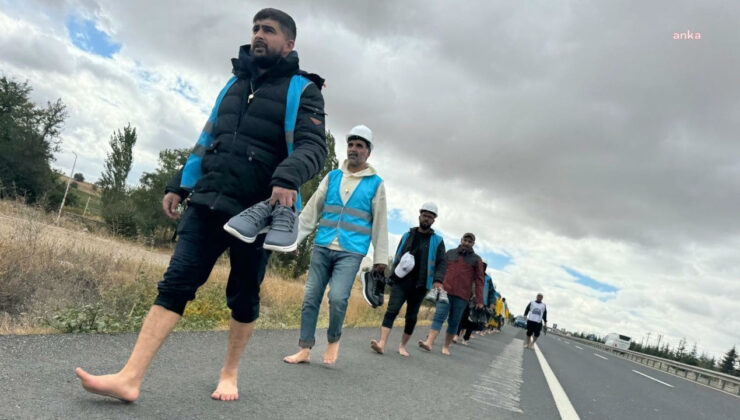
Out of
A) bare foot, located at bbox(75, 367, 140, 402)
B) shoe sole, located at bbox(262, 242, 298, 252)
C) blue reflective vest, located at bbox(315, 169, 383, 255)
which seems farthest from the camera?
blue reflective vest, located at bbox(315, 169, 383, 255)

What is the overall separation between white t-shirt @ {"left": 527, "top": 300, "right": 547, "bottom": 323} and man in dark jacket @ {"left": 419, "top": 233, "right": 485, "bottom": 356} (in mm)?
7636

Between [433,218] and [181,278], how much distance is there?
16.8 ft

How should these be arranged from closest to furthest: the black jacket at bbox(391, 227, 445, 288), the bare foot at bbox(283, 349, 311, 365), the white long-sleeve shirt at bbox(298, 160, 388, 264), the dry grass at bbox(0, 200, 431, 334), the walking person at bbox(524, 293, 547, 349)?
the bare foot at bbox(283, 349, 311, 365), the white long-sleeve shirt at bbox(298, 160, 388, 264), the dry grass at bbox(0, 200, 431, 334), the black jacket at bbox(391, 227, 445, 288), the walking person at bbox(524, 293, 547, 349)

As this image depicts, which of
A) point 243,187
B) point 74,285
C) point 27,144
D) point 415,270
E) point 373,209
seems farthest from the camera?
point 27,144

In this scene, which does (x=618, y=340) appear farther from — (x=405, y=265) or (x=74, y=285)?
(x=74, y=285)

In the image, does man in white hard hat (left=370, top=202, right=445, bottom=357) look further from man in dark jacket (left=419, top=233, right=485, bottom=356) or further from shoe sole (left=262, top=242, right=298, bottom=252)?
shoe sole (left=262, top=242, right=298, bottom=252)

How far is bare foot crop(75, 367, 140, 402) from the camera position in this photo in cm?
239

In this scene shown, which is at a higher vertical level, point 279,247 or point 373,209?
point 373,209

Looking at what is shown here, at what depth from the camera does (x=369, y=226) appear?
5.11 meters

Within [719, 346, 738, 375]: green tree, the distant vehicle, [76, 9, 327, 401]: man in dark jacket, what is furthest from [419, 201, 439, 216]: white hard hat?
[719, 346, 738, 375]: green tree

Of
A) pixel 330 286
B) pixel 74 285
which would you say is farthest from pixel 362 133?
pixel 74 285

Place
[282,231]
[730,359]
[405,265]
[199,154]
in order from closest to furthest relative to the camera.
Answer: [282,231] → [199,154] → [405,265] → [730,359]

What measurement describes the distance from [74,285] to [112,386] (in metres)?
6.28

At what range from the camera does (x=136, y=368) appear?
99.1 inches
